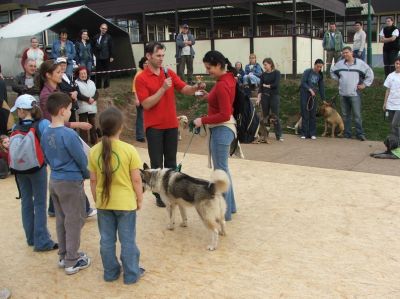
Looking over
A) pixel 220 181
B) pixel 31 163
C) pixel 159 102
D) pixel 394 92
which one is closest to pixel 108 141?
pixel 31 163

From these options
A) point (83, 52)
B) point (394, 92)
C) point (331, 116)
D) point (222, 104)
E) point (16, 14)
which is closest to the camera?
point (222, 104)

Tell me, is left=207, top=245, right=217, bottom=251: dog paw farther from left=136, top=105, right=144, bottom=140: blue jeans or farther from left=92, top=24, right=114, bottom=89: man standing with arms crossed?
left=92, top=24, right=114, bottom=89: man standing with arms crossed

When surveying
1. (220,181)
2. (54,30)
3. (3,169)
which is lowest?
(3,169)

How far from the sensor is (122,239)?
368 cm

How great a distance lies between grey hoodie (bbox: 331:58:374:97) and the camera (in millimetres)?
10133

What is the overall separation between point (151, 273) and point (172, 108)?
2.07 meters

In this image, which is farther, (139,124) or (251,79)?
(251,79)

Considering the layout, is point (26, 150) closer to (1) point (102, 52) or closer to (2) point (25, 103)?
(2) point (25, 103)

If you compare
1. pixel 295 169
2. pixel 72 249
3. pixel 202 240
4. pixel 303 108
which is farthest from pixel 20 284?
pixel 303 108

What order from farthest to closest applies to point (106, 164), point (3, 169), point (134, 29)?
1. point (134, 29)
2. point (3, 169)
3. point (106, 164)

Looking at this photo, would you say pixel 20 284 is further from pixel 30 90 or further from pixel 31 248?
pixel 30 90

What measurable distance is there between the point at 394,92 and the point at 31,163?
7.21 m

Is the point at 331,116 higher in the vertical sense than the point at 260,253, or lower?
higher

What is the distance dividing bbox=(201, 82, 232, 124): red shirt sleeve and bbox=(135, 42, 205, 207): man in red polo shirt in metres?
0.27
